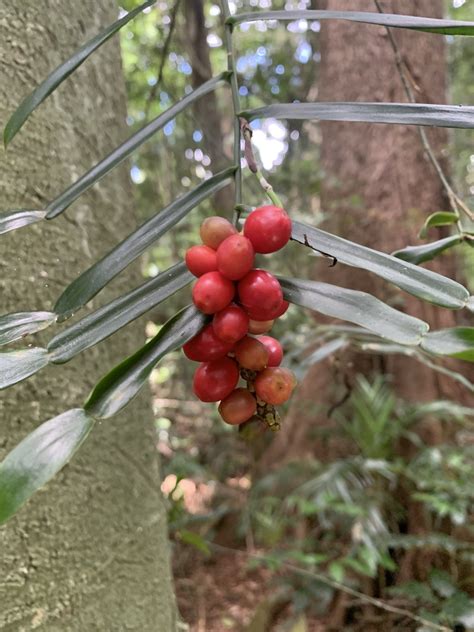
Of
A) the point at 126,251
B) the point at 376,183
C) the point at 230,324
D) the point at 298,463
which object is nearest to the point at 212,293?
the point at 230,324

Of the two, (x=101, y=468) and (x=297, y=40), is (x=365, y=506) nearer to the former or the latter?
(x=101, y=468)

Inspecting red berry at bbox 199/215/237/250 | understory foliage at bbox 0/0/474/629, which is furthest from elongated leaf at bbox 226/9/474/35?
red berry at bbox 199/215/237/250

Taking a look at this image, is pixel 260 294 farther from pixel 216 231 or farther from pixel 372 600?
pixel 372 600

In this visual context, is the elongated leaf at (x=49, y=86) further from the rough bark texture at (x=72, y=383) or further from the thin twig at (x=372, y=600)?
the thin twig at (x=372, y=600)

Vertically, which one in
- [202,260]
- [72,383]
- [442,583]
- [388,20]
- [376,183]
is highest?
[388,20]

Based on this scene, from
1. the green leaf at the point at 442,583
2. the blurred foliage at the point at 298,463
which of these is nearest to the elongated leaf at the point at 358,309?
the blurred foliage at the point at 298,463

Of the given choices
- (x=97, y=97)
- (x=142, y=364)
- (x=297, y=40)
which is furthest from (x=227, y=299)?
(x=297, y=40)

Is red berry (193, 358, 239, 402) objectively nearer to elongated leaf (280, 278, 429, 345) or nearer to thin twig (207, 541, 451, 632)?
elongated leaf (280, 278, 429, 345)
